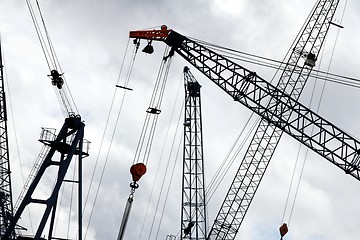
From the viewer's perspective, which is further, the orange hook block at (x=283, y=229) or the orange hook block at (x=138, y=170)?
the orange hook block at (x=283, y=229)

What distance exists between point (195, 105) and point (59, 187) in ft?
99.7

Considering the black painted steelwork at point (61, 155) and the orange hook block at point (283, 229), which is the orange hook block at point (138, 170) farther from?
the orange hook block at point (283, 229)

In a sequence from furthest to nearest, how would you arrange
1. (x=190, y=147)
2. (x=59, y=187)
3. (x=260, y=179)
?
(x=260, y=179) → (x=190, y=147) → (x=59, y=187)

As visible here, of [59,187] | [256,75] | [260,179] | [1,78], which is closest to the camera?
[59,187]

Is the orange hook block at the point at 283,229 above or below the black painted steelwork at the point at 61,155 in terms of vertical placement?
above

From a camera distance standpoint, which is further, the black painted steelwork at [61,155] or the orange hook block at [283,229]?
the orange hook block at [283,229]

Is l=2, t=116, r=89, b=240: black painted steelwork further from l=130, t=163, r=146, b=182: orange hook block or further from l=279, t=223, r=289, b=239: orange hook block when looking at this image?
l=279, t=223, r=289, b=239: orange hook block

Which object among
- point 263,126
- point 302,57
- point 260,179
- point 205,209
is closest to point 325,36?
point 302,57

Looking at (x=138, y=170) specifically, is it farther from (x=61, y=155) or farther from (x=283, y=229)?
(x=283, y=229)

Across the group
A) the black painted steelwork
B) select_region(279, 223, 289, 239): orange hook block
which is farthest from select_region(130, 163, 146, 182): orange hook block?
select_region(279, 223, 289, 239): orange hook block

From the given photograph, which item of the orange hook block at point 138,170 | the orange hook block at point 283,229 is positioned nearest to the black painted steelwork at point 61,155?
the orange hook block at point 138,170

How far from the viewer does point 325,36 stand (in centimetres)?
8288

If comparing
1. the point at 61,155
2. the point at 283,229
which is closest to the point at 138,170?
the point at 61,155

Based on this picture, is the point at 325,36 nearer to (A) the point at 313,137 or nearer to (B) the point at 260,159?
(B) the point at 260,159
